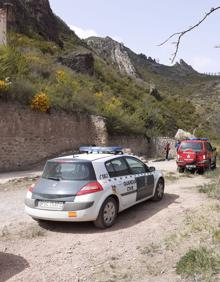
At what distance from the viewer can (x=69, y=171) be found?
7.43 metres

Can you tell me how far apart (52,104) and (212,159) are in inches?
405

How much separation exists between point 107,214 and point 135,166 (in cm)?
193

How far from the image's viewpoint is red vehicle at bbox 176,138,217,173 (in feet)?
55.0

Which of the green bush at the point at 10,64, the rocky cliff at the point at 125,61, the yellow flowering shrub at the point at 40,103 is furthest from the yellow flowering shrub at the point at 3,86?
the rocky cliff at the point at 125,61

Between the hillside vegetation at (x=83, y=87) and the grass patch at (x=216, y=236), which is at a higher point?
the hillside vegetation at (x=83, y=87)

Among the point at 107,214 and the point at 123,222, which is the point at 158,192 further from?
the point at 107,214

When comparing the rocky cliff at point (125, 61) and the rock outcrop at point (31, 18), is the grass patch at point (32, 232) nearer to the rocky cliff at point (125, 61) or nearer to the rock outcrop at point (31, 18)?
the rock outcrop at point (31, 18)

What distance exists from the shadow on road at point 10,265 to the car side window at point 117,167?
9.26 feet

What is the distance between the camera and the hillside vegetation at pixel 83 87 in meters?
21.6

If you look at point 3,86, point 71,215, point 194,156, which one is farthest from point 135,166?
point 3,86

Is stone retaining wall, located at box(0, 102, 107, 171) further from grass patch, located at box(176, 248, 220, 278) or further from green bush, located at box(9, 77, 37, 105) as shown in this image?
grass patch, located at box(176, 248, 220, 278)

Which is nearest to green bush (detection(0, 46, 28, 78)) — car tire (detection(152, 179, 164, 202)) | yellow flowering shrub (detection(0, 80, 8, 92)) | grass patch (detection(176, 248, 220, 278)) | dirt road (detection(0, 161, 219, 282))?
yellow flowering shrub (detection(0, 80, 8, 92))

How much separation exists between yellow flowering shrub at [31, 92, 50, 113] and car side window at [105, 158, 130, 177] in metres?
12.8

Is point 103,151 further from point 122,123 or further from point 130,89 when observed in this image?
point 130,89
